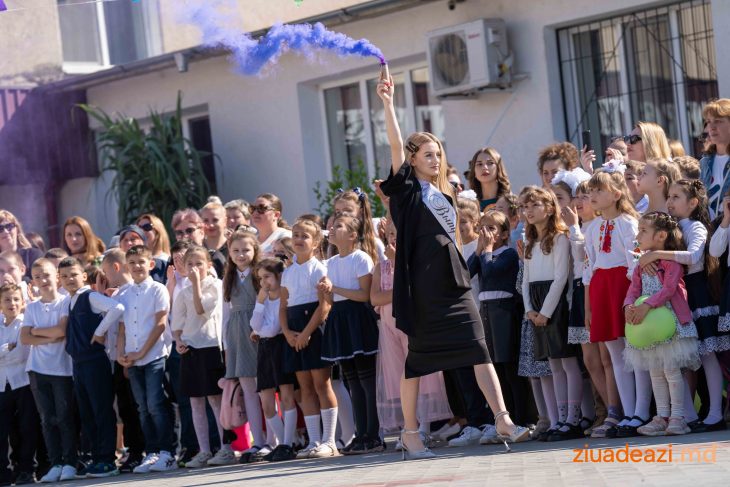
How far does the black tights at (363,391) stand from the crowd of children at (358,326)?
0.02 m

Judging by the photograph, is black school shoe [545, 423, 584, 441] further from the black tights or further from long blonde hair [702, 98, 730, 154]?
long blonde hair [702, 98, 730, 154]

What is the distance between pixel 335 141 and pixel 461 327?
25.1 ft

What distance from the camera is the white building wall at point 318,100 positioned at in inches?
489

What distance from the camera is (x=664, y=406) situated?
8195 millimetres

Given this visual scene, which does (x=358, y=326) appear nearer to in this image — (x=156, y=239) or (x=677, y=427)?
(x=677, y=427)

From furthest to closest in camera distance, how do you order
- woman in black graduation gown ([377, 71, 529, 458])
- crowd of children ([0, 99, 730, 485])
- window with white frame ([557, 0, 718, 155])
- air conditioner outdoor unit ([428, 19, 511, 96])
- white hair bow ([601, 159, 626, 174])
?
air conditioner outdoor unit ([428, 19, 511, 96]) → window with white frame ([557, 0, 718, 155]) → white hair bow ([601, 159, 626, 174]) → crowd of children ([0, 99, 730, 485]) → woman in black graduation gown ([377, 71, 529, 458])

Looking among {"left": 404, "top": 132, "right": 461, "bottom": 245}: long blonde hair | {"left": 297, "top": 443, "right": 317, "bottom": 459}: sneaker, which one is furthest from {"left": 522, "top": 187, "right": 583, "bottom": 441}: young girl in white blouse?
{"left": 297, "top": 443, "right": 317, "bottom": 459}: sneaker

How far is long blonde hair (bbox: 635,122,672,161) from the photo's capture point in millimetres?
9656

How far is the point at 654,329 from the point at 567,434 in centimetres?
106

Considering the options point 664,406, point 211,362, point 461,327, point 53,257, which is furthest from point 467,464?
point 53,257

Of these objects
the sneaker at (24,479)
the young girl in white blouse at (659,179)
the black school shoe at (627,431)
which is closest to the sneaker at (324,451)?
the black school shoe at (627,431)

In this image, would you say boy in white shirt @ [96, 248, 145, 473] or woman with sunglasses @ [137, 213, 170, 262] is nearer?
boy in white shirt @ [96, 248, 145, 473]

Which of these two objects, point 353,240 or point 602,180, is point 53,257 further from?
point 602,180

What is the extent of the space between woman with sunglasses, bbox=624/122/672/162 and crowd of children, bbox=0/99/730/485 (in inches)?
0.7
